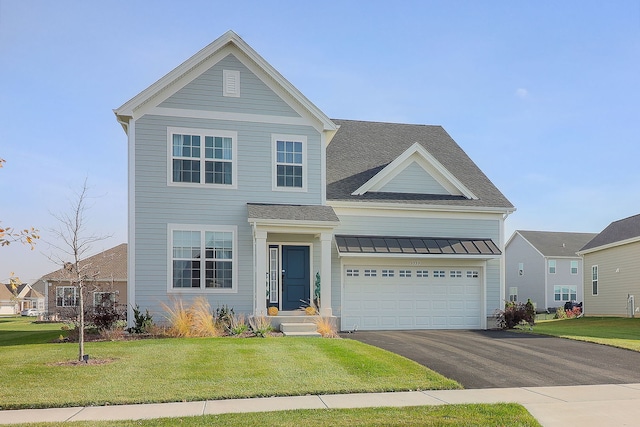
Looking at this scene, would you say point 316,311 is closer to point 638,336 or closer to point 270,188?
point 270,188

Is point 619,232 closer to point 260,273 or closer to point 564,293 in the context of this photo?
point 564,293

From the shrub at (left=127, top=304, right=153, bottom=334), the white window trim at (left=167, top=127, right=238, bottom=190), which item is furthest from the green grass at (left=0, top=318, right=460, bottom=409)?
the white window trim at (left=167, top=127, right=238, bottom=190)

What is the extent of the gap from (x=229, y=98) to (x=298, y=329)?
786 centimetres

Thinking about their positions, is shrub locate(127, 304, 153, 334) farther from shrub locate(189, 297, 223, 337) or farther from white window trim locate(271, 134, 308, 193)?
white window trim locate(271, 134, 308, 193)

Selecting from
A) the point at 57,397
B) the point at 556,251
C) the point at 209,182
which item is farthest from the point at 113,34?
the point at 556,251

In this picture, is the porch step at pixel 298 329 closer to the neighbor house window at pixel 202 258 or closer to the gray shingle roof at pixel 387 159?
the neighbor house window at pixel 202 258

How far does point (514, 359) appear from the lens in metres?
13.0

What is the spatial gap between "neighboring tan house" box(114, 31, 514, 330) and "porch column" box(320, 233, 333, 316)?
36 millimetres

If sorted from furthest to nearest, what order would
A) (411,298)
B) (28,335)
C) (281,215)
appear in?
(28,335)
(411,298)
(281,215)

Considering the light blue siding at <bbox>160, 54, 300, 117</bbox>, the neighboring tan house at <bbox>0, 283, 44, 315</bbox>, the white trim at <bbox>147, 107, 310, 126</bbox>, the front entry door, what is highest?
the light blue siding at <bbox>160, 54, 300, 117</bbox>

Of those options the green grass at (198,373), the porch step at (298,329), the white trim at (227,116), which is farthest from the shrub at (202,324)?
the white trim at (227,116)

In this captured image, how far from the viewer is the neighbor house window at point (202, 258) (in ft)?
59.3

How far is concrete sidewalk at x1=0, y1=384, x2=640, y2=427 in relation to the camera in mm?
8031

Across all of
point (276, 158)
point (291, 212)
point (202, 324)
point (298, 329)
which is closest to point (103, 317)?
point (202, 324)
